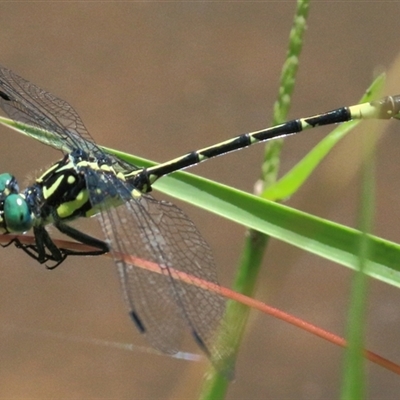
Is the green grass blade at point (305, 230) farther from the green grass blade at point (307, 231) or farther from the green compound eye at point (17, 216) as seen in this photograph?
the green compound eye at point (17, 216)

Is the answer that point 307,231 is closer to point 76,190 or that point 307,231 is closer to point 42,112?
point 76,190

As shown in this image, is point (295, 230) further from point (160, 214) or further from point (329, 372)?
point (329, 372)

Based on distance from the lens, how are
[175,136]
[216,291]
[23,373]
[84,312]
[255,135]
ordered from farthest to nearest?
[175,136]
[84,312]
[23,373]
[255,135]
[216,291]

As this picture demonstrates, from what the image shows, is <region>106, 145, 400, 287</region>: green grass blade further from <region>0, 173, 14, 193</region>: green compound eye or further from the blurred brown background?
the blurred brown background

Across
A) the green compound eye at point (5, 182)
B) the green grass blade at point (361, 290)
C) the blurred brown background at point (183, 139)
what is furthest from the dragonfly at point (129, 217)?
the blurred brown background at point (183, 139)

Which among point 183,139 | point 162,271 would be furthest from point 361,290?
point 183,139

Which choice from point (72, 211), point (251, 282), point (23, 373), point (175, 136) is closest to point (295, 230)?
point (251, 282)
